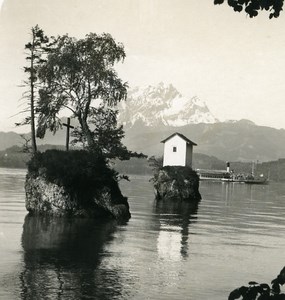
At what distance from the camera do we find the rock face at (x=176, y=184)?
217ft

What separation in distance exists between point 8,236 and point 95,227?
Result: 627cm

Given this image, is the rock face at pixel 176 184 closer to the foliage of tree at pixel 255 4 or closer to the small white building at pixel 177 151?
the small white building at pixel 177 151

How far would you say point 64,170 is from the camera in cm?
3594

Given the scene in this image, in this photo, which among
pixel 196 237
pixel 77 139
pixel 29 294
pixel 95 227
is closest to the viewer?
pixel 29 294

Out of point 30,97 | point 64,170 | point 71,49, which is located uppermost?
point 71,49

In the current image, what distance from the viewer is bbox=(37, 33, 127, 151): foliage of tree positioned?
43844 mm

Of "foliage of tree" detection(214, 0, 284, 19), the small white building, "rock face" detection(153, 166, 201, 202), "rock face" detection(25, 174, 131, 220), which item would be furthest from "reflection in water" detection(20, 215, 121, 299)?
the small white building

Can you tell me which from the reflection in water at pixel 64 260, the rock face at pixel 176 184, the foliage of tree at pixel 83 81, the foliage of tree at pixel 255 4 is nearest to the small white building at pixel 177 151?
the rock face at pixel 176 184

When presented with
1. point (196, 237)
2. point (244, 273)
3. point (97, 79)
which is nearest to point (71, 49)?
point (97, 79)

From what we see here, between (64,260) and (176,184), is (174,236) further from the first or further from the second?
(176,184)

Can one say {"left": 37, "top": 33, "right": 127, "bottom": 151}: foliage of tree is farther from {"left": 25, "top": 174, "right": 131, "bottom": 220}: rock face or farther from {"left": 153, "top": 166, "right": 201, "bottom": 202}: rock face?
{"left": 153, "top": 166, "right": 201, "bottom": 202}: rock face

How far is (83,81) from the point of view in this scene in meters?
44.6

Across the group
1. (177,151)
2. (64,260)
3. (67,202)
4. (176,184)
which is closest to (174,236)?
(64,260)

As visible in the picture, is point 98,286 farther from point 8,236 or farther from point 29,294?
point 8,236
